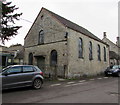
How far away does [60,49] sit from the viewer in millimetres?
16328

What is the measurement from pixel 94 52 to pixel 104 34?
2118 cm

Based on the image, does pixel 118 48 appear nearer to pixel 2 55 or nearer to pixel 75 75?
pixel 75 75

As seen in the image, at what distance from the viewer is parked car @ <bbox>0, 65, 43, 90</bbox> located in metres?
7.72

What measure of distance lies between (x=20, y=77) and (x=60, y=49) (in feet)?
28.9

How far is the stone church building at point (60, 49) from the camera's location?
15.8m

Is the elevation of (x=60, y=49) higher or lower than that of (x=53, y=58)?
higher

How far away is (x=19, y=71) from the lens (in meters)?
8.41

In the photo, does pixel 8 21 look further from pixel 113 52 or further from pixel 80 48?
pixel 113 52

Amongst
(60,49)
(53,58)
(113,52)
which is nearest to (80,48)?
(60,49)

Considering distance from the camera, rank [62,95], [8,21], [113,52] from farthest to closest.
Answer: [113,52]
[8,21]
[62,95]

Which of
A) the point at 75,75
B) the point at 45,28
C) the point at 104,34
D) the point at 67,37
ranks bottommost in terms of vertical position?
the point at 75,75

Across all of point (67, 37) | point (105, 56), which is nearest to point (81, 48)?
point (67, 37)

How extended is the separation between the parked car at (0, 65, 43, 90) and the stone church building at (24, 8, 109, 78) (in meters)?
5.87

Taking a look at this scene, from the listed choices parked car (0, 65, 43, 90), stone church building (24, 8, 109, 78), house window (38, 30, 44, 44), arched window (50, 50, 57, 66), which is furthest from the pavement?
house window (38, 30, 44, 44)
